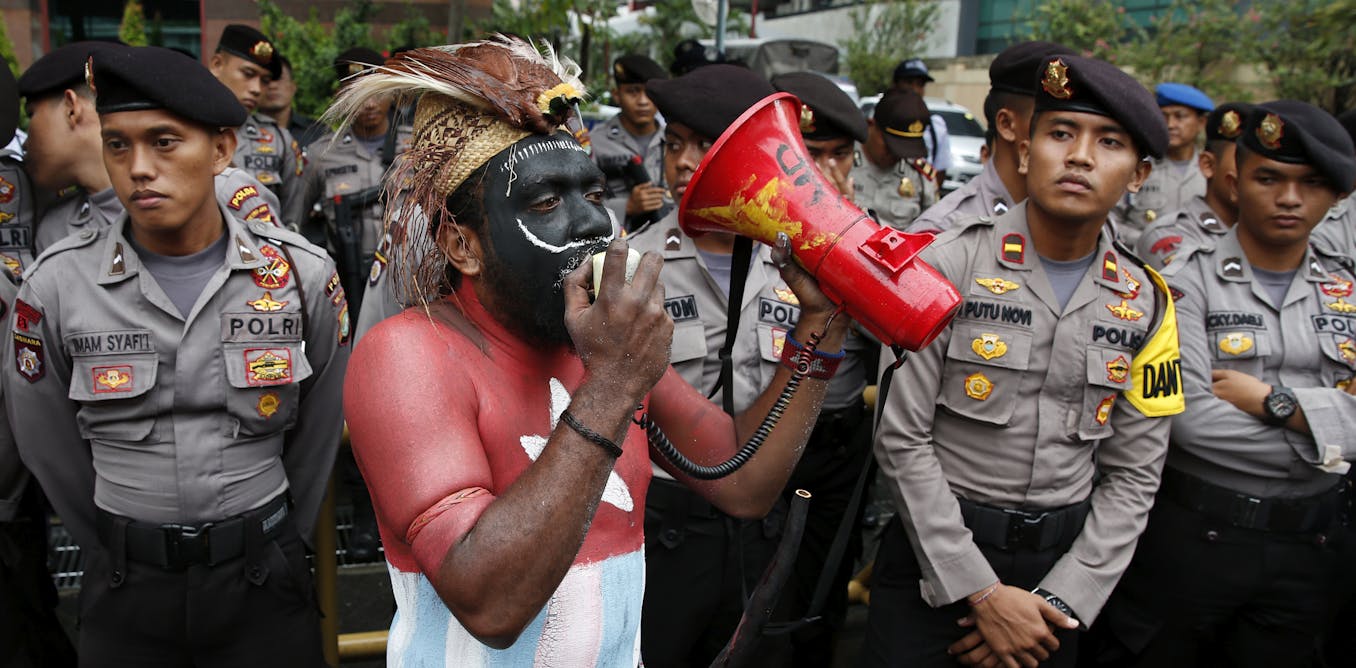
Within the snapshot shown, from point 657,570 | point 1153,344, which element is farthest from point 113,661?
point 1153,344

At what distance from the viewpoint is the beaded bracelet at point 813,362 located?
2092 mm

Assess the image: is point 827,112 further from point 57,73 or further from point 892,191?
point 892,191

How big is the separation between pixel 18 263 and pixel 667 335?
3.53m

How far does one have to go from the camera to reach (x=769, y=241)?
2.19m

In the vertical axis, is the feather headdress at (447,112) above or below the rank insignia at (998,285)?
above

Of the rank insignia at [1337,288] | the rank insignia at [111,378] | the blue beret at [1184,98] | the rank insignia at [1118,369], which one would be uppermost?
the blue beret at [1184,98]

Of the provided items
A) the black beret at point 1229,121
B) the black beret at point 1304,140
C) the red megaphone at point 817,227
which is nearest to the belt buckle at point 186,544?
A: the red megaphone at point 817,227

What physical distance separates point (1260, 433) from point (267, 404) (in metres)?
3.35

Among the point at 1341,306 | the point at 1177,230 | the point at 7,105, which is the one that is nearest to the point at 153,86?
the point at 7,105

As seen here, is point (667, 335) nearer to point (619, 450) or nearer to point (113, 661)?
point (619, 450)

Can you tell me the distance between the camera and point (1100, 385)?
3000 millimetres

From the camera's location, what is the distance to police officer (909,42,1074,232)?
4367 millimetres

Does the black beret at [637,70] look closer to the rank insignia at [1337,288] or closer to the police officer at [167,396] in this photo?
the police officer at [167,396]

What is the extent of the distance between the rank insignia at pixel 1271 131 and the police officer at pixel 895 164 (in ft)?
11.2
